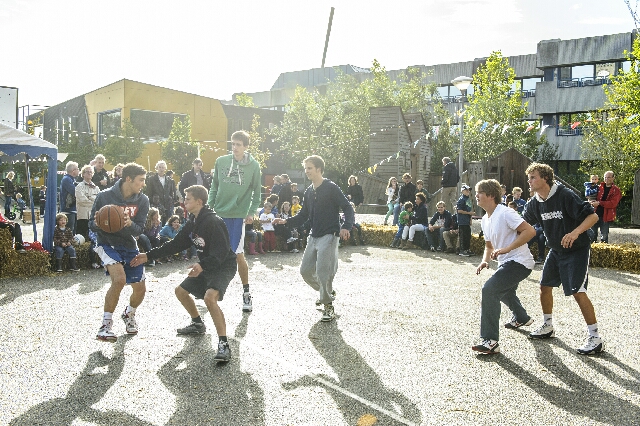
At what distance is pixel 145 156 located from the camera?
51531 millimetres

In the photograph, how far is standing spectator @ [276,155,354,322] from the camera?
7.06 meters

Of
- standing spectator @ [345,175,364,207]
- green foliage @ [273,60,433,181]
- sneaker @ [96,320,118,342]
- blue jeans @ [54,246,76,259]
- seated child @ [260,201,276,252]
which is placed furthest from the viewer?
green foliage @ [273,60,433,181]

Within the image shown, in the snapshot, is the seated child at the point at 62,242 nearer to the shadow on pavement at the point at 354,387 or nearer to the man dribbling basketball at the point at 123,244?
the man dribbling basketball at the point at 123,244

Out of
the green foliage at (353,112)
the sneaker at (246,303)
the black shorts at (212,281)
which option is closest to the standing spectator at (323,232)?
the sneaker at (246,303)

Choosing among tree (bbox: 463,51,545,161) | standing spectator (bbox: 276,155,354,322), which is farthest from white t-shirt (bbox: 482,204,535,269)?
tree (bbox: 463,51,545,161)

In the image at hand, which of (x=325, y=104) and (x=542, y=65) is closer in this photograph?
(x=542, y=65)

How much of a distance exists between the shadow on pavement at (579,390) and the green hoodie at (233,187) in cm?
364

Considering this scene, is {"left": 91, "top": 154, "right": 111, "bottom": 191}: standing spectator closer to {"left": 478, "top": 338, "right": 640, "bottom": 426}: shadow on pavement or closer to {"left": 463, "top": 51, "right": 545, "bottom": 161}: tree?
{"left": 478, "top": 338, "right": 640, "bottom": 426}: shadow on pavement

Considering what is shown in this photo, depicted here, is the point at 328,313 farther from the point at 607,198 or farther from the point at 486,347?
the point at 607,198

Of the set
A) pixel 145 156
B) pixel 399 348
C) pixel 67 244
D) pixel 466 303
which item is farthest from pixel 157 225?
pixel 145 156

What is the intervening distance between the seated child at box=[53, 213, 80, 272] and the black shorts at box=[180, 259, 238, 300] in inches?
252

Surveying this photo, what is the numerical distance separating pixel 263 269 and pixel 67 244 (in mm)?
3730

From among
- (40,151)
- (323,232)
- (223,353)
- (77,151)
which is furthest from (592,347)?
(77,151)

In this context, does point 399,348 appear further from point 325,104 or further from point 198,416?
point 325,104
